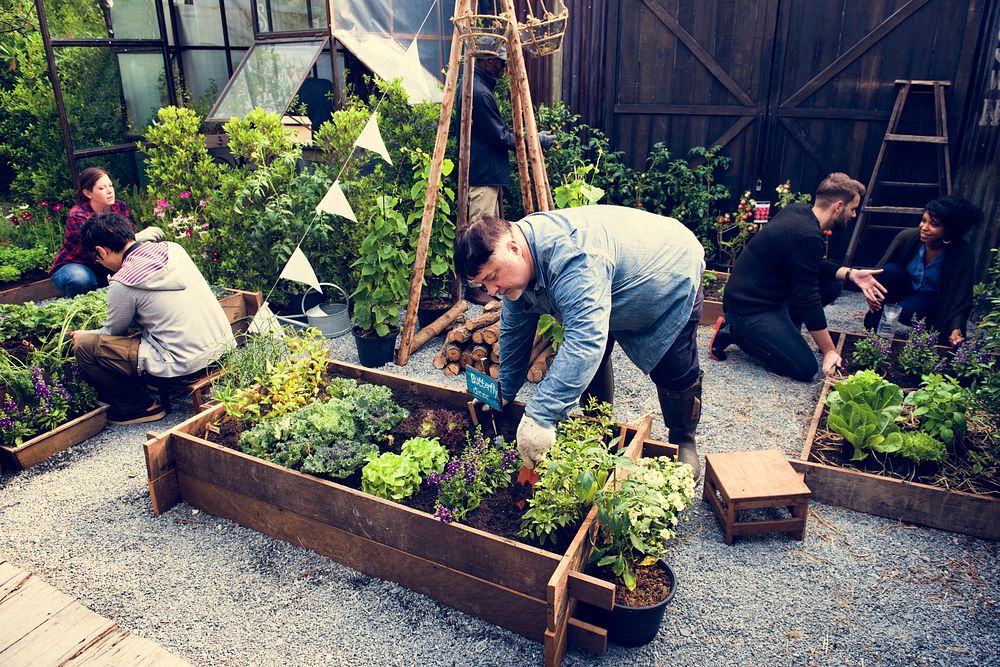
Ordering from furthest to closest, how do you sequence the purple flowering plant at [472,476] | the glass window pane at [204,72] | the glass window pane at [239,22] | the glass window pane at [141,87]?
1. the glass window pane at [204,72]
2. the glass window pane at [239,22]
3. the glass window pane at [141,87]
4. the purple flowering plant at [472,476]

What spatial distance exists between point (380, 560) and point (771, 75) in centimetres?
608

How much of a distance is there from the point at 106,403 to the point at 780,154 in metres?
6.39

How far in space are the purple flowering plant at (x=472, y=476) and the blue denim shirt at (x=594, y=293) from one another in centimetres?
Result: 33

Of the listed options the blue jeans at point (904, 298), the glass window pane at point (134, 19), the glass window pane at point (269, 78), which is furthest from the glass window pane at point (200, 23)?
the blue jeans at point (904, 298)

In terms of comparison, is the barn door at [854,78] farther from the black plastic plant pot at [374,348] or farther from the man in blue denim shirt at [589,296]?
the black plastic plant pot at [374,348]

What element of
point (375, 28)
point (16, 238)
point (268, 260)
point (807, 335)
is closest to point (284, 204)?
point (268, 260)

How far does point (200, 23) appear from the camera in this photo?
27.2 ft

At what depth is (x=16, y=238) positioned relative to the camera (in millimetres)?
7434

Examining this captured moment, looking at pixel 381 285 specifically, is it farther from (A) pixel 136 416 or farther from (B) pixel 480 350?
(A) pixel 136 416

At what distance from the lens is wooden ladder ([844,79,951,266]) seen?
6.18 m

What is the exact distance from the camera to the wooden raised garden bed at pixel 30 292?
654cm

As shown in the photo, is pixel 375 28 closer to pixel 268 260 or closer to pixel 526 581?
pixel 268 260

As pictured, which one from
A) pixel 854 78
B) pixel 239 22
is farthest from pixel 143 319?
pixel 854 78

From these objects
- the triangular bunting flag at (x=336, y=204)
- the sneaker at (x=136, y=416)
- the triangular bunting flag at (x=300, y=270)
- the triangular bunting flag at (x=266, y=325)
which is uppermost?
the triangular bunting flag at (x=336, y=204)
